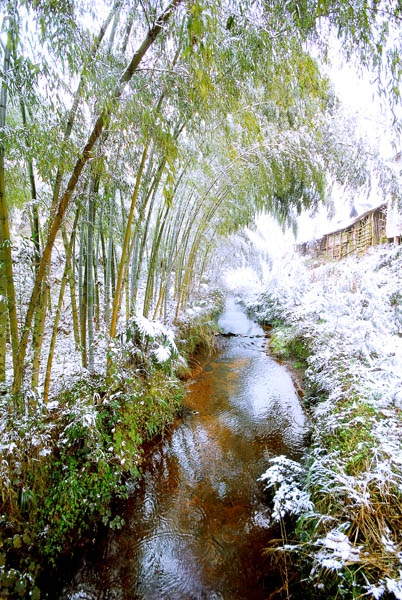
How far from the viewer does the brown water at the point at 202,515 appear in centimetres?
148

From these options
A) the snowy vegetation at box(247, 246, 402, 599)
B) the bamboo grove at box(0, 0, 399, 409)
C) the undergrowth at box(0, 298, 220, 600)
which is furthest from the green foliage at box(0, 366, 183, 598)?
the snowy vegetation at box(247, 246, 402, 599)

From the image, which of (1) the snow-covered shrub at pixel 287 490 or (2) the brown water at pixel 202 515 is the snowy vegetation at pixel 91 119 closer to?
(2) the brown water at pixel 202 515

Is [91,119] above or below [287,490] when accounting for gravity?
above

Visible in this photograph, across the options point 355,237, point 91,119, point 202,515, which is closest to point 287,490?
point 202,515

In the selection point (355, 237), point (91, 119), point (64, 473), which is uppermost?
point (355, 237)

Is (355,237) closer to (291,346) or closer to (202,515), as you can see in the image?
(291,346)

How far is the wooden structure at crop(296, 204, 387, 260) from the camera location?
7.38m

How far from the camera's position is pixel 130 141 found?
1.80m

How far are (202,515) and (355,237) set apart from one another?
9452mm

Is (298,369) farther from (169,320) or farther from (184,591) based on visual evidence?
(184,591)

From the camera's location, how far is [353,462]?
1.68 m

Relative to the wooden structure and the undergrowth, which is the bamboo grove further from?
the wooden structure

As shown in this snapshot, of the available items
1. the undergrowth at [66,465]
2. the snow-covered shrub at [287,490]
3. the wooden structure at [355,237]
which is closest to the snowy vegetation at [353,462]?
the snow-covered shrub at [287,490]

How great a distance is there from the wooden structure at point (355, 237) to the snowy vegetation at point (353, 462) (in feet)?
12.0
